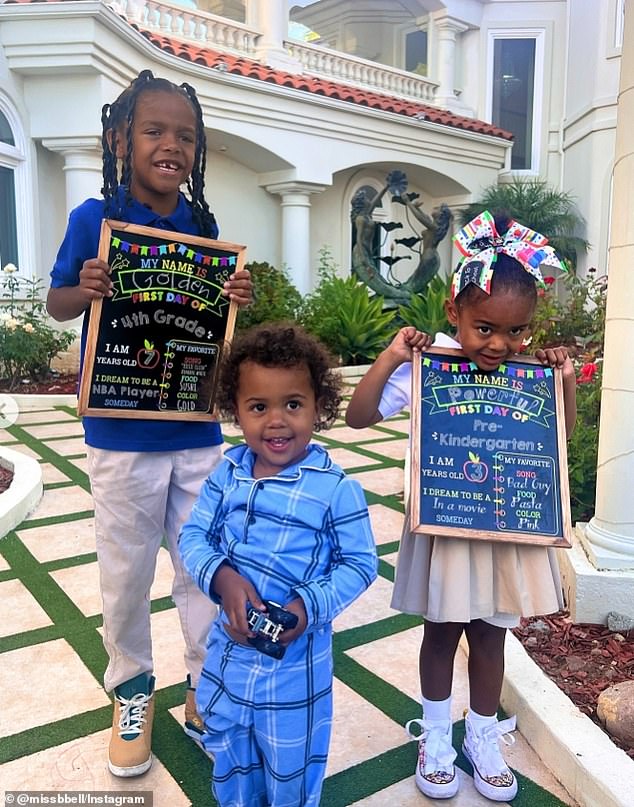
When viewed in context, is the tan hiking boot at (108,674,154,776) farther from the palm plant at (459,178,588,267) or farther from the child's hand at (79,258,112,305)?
the palm plant at (459,178,588,267)

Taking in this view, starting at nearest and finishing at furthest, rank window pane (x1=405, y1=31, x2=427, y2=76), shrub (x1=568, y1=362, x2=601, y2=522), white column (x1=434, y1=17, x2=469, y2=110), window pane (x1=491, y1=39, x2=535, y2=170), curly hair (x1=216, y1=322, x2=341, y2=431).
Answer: curly hair (x1=216, y1=322, x2=341, y2=431), shrub (x1=568, y1=362, x2=601, y2=522), white column (x1=434, y1=17, x2=469, y2=110), window pane (x1=491, y1=39, x2=535, y2=170), window pane (x1=405, y1=31, x2=427, y2=76)

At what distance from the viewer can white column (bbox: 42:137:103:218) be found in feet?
25.3

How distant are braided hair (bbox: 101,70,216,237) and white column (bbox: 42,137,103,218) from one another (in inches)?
247

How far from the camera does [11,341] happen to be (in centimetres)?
717

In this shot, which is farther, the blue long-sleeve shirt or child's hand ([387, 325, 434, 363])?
child's hand ([387, 325, 434, 363])

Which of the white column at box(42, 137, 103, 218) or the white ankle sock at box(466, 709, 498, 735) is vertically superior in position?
the white column at box(42, 137, 103, 218)

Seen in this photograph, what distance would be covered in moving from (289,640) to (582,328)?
5.46 meters

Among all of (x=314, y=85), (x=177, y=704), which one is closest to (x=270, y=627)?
(x=177, y=704)

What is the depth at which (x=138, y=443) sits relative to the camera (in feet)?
6.18

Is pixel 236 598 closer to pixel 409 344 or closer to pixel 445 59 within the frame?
pixel 409 344

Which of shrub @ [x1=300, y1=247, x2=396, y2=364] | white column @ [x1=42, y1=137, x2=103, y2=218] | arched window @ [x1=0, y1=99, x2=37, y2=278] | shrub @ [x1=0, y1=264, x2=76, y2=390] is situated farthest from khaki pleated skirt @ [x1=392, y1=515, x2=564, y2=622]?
arched window @ [x1=0, y1=99, x2=37, y2=278]

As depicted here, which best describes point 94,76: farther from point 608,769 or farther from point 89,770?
point 608,769

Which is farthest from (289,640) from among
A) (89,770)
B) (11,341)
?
(11,341)

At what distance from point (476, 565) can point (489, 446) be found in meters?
0.32
